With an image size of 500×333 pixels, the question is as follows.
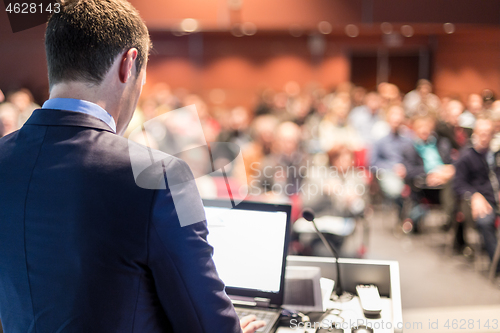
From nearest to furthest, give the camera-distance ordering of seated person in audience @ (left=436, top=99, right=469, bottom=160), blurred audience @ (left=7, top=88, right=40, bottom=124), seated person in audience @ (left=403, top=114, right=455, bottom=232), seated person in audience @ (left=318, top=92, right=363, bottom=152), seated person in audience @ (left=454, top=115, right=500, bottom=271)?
seated person in audience @ (left=454, top=115, right=500, bottom=271), blurred audience @ (left=7, top=88, right=40, bottom=124), seated person in audience @ (left=403, top=114, right=455, bottom=232), seated person in audience @ (left=436, top=99, right=469, bottom=160), seated person in audience @ (left=318, top=92, right=363, bottom=152)

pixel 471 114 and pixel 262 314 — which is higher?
pixel 262 314

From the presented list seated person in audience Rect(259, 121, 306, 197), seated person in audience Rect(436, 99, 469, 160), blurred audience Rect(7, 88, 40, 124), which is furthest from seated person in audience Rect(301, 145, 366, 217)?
blurred audience Rect(7, 88, 40, 124)

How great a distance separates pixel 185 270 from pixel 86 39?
44cm

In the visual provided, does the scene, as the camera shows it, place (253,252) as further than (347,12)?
No

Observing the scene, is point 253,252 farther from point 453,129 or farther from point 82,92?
point 453,129

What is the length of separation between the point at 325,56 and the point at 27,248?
9793mm

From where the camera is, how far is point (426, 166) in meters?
4.75

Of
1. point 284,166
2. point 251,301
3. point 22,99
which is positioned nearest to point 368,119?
point 284,166

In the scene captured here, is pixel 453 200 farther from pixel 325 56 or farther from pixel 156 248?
pixel 325 56

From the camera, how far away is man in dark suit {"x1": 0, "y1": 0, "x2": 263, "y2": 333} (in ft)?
2.13

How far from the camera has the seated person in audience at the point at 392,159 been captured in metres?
4.71

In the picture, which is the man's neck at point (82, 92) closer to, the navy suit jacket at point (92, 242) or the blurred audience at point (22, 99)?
the navy suit jacket at point (92, 242)

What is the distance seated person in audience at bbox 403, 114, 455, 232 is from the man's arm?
4.24 meters

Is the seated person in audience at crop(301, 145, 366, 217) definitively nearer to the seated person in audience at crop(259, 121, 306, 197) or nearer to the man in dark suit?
the seated person in audience at crop(259, 121, 306, 197)
